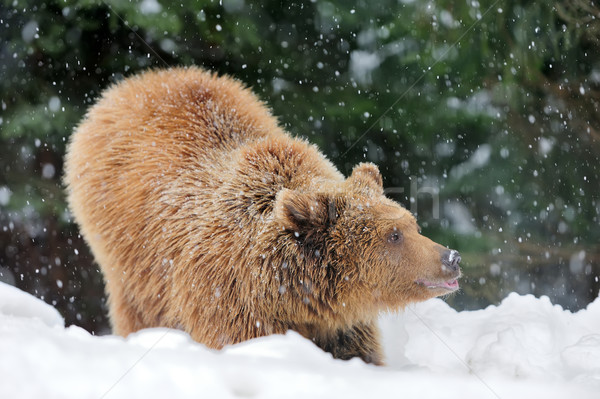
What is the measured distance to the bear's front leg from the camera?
455 centimetres

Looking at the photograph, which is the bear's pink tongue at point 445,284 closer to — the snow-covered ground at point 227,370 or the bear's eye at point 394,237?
the bear's eye at point 394,237

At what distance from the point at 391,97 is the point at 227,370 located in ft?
16.4

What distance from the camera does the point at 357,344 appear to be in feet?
15.1

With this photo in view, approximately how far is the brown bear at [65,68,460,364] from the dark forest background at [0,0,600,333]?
1.87 metres

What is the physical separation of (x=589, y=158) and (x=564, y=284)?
1.88m

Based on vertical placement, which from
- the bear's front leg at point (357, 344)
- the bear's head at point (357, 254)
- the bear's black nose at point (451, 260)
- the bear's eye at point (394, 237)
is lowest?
the bear's front leg at point (357, 344)

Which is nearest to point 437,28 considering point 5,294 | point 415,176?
point 415,176

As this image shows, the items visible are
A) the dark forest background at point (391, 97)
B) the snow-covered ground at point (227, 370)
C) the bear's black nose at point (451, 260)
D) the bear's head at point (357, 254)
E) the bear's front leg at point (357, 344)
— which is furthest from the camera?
the dark forest background at point (391, 97)

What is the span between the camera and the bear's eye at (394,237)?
167 inches

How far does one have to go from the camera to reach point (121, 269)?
509 cm

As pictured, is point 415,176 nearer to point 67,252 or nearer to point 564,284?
point 564,284

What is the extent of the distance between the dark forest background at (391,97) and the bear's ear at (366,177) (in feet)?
8.36

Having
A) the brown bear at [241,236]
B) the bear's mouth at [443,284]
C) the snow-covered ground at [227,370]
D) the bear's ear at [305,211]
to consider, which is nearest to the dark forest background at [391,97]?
the brown bear at [241,236]

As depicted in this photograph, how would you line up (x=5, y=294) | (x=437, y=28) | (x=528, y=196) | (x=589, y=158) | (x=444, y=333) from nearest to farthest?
(x=5, y=294), (x=444, y=333), (x=437, y=28), (x=589, y=158), (x=528, y=196)
